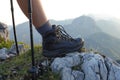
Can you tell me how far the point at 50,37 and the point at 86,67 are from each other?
115cm

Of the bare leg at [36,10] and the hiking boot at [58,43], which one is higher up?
the bare leg at [36,10]

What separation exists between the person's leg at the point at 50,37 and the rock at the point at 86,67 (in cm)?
21

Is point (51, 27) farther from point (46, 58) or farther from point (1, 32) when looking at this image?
point (1, 32)

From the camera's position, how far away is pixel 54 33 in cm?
827

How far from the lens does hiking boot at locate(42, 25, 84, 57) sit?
8.31 meters

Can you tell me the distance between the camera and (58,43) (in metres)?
8.57

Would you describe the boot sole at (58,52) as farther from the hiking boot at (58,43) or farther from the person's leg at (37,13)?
the person's leg at (37,13)

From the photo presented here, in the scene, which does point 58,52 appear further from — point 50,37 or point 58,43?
point 50,37

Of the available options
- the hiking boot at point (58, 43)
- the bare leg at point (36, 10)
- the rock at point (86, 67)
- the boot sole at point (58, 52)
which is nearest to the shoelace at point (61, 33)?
the hiking boot at point (58, 43)

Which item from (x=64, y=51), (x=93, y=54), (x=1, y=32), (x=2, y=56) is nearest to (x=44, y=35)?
(x=64, y=51)

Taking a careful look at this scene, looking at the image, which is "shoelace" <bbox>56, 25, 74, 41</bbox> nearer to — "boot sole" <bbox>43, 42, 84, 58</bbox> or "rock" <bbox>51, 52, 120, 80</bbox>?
"boot sole" <bbox>43, 42, 84, 58</bbox>

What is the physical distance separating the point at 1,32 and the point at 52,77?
121ft

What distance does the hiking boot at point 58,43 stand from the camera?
831cm

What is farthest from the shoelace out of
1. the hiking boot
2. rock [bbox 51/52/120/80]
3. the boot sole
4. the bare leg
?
the bare leg
